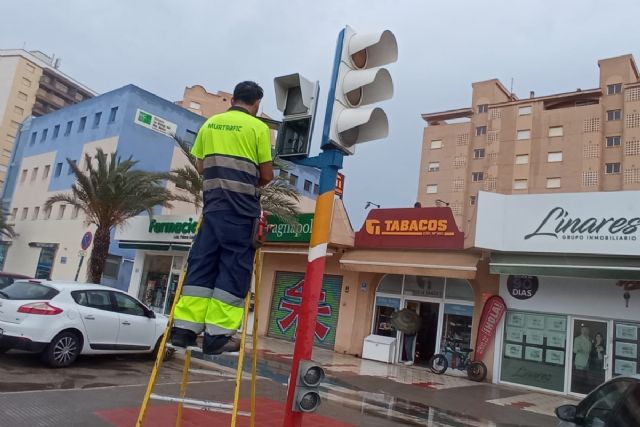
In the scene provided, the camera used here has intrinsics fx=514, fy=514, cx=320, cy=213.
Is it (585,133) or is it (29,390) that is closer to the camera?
(29,390)

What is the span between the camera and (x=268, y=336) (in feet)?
63.6

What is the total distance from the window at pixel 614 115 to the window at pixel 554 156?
6.05 m

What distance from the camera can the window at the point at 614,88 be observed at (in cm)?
5578

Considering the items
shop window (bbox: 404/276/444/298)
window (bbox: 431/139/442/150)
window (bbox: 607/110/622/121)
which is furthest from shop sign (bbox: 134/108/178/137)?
window (bbox: 607/110/622/121)

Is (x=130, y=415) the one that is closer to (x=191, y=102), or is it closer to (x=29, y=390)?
(x=29, y=390)

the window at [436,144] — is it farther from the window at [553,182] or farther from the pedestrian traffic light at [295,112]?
the pedestrian traffic light at [295,112]

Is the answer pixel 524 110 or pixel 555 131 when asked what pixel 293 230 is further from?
pixel 524 110

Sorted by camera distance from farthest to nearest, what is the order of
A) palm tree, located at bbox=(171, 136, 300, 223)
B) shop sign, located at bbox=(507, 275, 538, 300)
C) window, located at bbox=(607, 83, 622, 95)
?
window, located at bbox=(607, 83, 622, 95) < palm tree, located at bbox=(171, 136, 300, 223) < shop sign, located at bbox=(507, 275, 538, 300)

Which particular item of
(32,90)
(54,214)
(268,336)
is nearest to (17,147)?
(54,214)

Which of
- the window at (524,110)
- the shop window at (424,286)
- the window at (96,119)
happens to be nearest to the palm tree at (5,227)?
the window at (96,119)

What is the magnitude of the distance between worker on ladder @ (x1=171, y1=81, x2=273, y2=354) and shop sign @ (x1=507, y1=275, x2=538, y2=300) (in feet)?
39.4

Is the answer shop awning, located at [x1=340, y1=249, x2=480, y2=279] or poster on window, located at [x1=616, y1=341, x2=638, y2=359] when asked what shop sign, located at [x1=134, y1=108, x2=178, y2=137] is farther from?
poster on window, located at [x1=616, y1=341, x2=638, y2=359]

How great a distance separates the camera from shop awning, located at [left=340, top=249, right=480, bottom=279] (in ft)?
46.2

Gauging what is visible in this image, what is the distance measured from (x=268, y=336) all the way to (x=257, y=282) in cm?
1583
